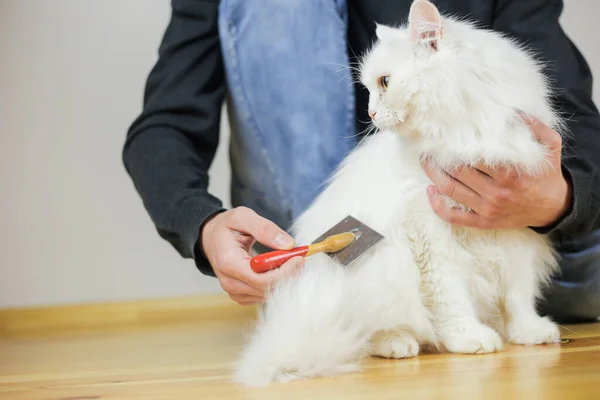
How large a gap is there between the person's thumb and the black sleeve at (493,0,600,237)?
1.51 ft

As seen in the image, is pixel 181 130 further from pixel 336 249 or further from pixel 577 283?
pixel 577 283

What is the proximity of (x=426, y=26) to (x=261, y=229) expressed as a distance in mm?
417

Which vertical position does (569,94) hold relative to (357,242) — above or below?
above

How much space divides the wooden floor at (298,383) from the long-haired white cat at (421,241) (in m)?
0.04

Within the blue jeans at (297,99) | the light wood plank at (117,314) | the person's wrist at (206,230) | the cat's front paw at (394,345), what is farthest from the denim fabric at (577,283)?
the light wood plank at (117,314)

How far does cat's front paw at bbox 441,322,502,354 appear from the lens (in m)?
1.11

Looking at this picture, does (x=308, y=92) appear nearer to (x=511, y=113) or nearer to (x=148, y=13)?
(x=511, y=113)

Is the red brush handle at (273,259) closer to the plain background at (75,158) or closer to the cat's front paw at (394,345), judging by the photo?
the cat's front paw at (394,345)

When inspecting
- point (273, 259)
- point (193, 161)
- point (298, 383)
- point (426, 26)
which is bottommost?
point (298, 383)

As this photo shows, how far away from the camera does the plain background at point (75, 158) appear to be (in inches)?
81.9

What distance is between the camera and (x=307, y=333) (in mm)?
992

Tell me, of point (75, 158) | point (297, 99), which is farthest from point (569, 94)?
point (75, 158)

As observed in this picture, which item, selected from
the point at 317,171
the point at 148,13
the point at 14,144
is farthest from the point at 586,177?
the point at 14,144

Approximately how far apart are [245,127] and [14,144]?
88 cm
